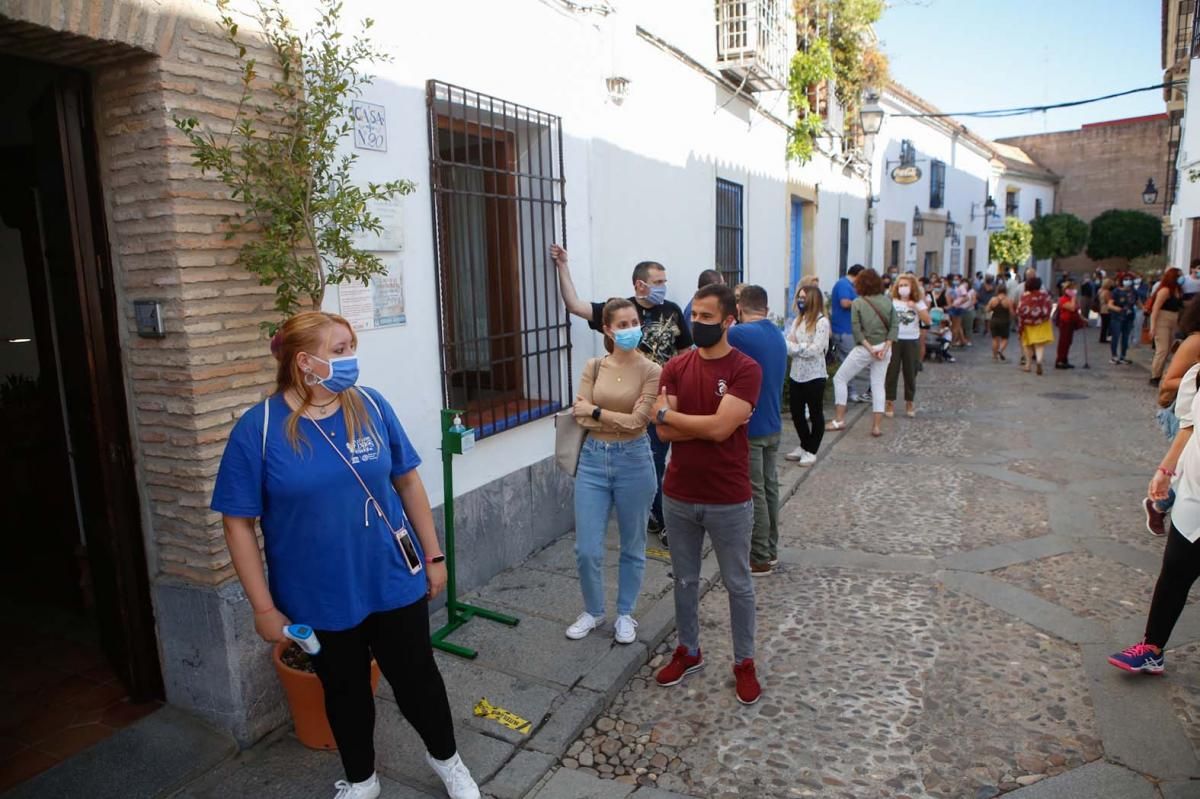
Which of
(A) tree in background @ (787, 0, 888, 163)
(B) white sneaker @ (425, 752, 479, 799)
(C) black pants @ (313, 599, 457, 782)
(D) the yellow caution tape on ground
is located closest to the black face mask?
(C) black pants @ (313, 599, 457, 782)

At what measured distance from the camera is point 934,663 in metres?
4.06

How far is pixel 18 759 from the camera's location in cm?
329

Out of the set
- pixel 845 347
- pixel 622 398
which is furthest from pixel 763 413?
pixel 845 347

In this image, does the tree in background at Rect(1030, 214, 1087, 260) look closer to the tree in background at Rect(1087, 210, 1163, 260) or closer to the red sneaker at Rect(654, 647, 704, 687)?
the tree in background at Rect(1087, 210, 1163, 260)

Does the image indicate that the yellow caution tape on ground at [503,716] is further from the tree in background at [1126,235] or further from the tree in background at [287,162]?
the tree in background at [1126,235]

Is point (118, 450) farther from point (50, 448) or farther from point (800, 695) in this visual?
point (800, 695)

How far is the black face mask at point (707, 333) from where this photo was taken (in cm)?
358

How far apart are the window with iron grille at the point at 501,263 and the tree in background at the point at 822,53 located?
6.79m

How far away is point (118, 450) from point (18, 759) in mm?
1270

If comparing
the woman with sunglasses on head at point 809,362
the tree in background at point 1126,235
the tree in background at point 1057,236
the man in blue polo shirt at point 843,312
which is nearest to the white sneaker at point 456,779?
the woman with sunglasses on head at point 809,362

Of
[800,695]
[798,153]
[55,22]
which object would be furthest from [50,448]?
[798,153]

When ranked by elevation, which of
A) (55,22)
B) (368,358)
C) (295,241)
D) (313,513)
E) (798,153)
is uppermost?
(798,153)

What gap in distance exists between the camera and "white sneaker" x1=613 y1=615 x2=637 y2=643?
416cm

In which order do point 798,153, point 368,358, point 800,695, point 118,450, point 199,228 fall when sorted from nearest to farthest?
point 199,228 < point 118,450 < point 800,695 < point 368,358 < point 798,153
